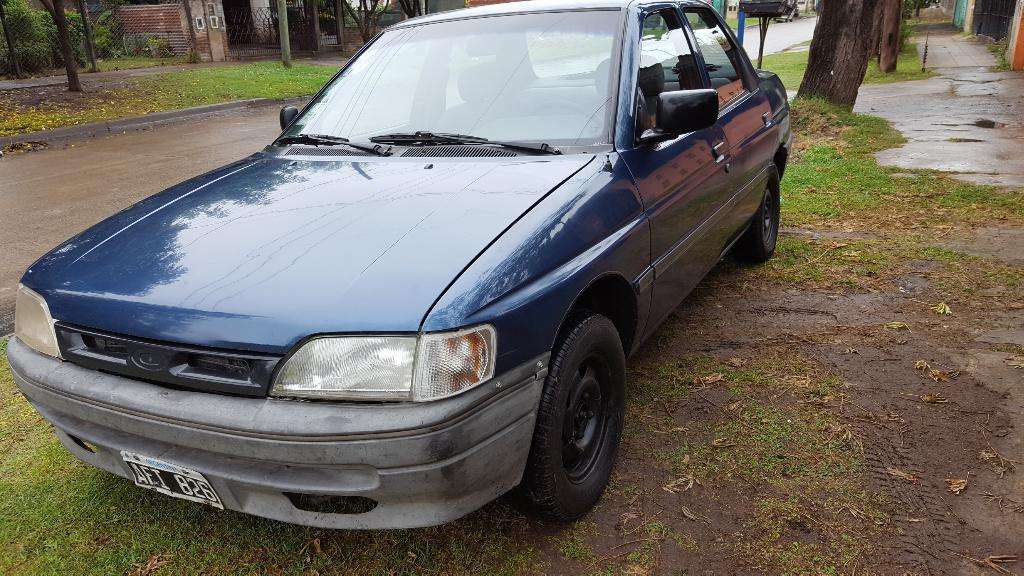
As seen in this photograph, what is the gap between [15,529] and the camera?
2.62 meters

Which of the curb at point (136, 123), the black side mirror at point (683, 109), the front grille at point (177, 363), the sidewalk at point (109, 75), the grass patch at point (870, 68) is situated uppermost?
the black side mirror at point (683, 109)

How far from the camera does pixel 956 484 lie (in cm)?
273

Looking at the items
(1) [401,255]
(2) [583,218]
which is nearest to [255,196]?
(1) [401,255]

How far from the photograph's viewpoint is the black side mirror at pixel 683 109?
9.43ft

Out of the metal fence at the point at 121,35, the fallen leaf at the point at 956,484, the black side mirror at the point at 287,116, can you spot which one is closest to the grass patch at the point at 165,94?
the metal fence at the point at 121,35

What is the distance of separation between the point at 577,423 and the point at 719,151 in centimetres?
177

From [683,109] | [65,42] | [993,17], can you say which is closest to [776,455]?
[683,109]

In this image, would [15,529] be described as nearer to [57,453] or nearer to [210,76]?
[57,453]

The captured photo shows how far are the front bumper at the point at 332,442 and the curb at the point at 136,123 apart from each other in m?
9.71

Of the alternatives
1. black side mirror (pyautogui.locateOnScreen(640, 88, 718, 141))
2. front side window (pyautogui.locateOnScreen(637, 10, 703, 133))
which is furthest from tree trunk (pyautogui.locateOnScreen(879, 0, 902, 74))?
black side mirror (pyautogui.locateOnScreen(640, 88, 718, 141))

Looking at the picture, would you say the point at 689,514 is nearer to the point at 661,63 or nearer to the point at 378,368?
the point at 378,368

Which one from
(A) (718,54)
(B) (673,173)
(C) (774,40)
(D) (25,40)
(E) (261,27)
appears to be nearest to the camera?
(B) (673,173)

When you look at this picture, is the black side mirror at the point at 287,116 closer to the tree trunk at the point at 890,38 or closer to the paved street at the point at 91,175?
the paved street at the point at 91,175

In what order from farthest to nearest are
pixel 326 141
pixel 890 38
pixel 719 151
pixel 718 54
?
pixel 890 38
pixel 718 54
pixel 719 151
pixel 326 141
